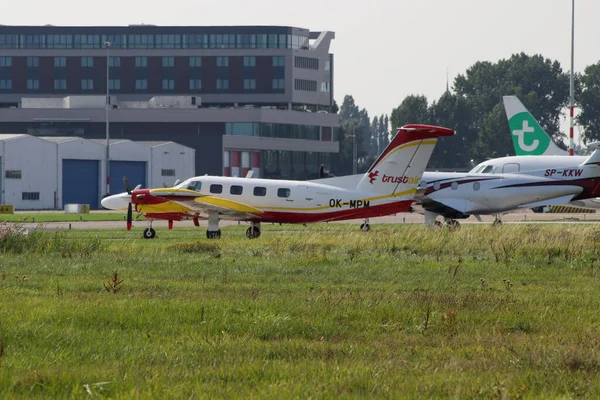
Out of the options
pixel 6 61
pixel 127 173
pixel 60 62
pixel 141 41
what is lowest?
pixel 127 173

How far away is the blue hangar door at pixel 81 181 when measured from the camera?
98.9 m

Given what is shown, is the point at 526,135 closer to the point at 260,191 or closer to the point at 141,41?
the point at 260,191

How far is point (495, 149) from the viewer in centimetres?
Answer: 17075

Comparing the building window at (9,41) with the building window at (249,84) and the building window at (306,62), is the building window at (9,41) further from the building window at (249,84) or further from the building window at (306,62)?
the building window at (306,62)

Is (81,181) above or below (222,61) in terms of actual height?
below

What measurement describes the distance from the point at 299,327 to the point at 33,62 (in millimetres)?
142521

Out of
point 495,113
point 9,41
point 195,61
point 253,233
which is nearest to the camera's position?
point 253,233

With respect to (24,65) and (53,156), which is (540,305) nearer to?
(53,156)

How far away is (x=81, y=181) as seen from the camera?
99812mm

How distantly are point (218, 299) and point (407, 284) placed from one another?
461cm

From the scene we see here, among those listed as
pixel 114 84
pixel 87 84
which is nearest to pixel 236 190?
pixel 114 84

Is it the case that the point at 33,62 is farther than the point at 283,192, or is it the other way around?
the point at 33,62

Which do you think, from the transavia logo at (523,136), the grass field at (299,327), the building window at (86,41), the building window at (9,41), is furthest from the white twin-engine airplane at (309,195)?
the building window at (9,41)

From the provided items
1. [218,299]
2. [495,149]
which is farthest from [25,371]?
[495,149]
